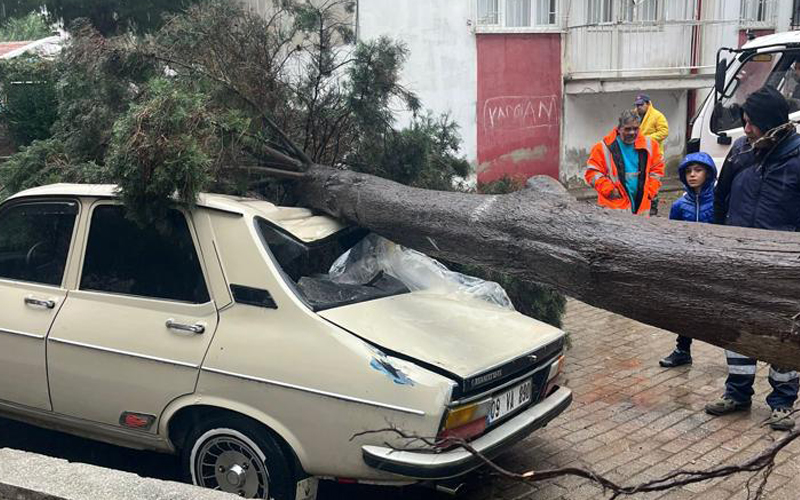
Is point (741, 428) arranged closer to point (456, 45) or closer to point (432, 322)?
point (432, 322)

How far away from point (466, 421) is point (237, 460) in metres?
1.13

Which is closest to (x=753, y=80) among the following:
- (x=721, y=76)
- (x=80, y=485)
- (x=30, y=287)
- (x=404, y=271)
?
(x=721, y=76)

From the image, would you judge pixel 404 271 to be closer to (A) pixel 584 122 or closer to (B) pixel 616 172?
(B) pixel 616 172

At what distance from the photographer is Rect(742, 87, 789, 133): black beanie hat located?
461 cm

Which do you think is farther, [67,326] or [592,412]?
[592,412]

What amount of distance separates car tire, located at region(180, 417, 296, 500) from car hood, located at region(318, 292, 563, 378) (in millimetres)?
666

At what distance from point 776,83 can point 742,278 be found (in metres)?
7.60

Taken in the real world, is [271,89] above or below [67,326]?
above

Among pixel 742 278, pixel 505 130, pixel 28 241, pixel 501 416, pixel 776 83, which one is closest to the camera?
pixel 742 278

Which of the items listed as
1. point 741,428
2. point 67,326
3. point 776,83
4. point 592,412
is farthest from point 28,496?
point 776,83

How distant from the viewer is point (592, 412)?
5371 millimetres

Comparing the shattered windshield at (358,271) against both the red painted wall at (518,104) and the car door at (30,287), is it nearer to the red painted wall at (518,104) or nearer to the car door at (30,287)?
the car door at (30,287)

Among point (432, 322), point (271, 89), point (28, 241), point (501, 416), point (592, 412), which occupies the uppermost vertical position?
point (271, 89)

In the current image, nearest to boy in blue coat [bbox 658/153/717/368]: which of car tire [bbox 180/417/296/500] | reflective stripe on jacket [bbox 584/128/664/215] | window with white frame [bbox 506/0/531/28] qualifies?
reflective stripe on jacket [bbox 584/128/664/215]
